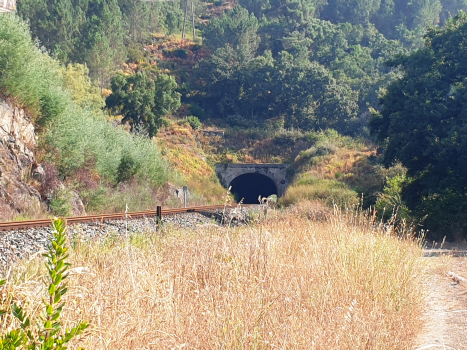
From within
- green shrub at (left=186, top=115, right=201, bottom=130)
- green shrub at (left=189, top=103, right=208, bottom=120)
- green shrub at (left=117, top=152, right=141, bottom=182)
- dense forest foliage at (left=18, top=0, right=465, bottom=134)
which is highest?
dense forest foliage at (left=18, top=0, right=465, bottom=134)

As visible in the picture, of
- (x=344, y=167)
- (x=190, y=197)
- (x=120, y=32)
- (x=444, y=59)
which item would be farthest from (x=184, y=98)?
(x=444, y=59)

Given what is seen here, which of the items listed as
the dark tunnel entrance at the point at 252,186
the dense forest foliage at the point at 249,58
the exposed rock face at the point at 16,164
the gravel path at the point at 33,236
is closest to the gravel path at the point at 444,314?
the gravel path at the point at 33,236

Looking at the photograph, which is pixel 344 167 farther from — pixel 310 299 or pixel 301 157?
pixel 310 299

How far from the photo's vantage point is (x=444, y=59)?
19359 millimetres

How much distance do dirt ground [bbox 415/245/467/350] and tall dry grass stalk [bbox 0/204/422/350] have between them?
0.19 m

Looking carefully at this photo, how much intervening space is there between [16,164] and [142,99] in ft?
85.8

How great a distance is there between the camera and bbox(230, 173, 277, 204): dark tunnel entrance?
5432 centimetres

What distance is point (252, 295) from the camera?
5074mm

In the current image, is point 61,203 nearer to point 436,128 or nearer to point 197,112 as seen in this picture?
point 436,128

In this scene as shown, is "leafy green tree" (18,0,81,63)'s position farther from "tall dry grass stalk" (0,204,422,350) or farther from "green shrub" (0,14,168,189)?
"tall dry grass stalk" (0,204,422,350)

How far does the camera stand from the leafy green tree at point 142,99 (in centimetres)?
4388

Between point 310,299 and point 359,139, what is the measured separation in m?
50.7

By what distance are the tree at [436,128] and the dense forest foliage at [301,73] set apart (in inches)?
1.8

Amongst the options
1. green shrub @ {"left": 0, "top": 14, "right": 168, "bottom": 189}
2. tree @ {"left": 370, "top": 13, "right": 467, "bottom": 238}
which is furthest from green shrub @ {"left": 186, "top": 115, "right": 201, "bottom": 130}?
tree @ {"left": 370, "top": 13, "right": 467, "bottom": 238}
